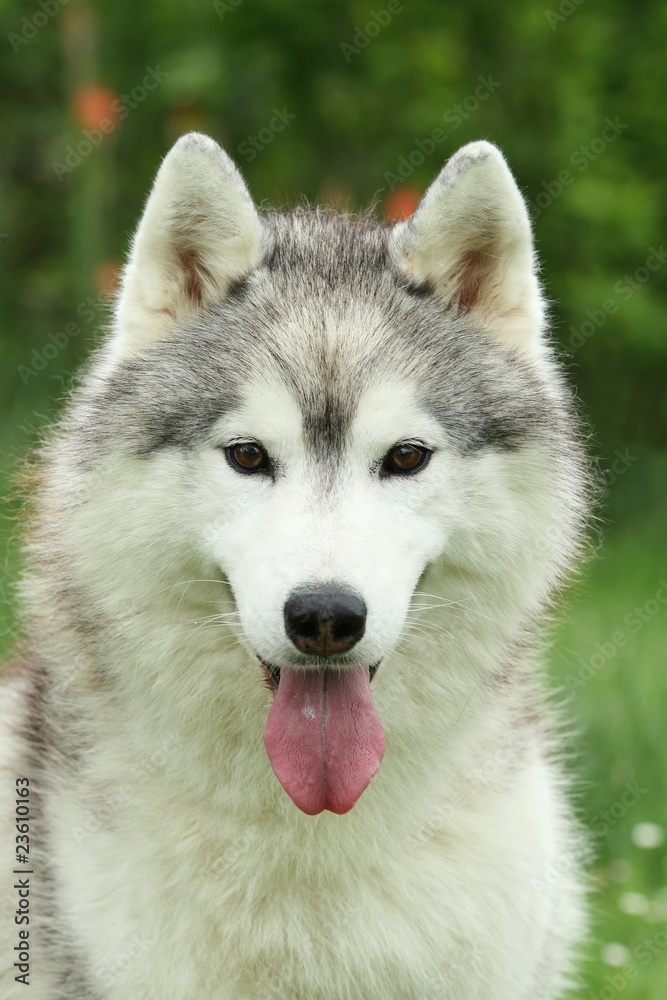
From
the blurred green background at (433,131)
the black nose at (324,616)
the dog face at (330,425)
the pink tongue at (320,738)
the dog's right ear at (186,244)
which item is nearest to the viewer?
the black nose at (324,616)

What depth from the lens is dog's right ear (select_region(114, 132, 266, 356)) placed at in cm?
315

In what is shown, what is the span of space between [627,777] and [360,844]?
2430mm

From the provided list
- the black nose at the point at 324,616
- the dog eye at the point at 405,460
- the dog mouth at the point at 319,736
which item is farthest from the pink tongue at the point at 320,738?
the dog eye at the point at 405,460

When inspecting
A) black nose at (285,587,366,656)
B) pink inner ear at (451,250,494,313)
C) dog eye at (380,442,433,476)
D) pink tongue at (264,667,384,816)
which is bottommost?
pink tongue at (264,667,384,816)

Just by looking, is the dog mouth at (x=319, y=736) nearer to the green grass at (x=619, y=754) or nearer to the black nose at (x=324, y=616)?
the black nose at (x=324, y=616)

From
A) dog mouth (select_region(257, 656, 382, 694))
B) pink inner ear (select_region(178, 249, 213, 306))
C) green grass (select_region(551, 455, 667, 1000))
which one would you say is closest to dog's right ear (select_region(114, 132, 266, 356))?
pink inner ear (select_region(178, 249, 213, 306))

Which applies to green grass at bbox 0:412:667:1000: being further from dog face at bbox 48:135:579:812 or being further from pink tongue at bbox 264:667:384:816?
pink tongue at bbox 264:667:384:816

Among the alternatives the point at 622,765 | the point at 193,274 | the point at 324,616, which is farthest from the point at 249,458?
the point at 622,765

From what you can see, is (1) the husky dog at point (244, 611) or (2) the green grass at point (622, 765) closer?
(1) the husky dog at point (244, 611)

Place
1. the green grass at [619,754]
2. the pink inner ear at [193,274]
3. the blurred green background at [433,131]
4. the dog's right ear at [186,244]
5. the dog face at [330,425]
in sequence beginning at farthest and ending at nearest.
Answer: the blurred green background at [433,131], the green grass at [619,754], the pink inner ear at [193,274], the dog's right ear at [186,244], the dog face at [330,425]

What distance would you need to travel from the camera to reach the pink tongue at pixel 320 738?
2980 millimetres

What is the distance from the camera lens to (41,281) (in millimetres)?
10664

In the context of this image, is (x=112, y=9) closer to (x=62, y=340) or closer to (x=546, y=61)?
(x=62, y=340)

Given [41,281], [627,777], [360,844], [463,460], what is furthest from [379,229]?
[41,281]
